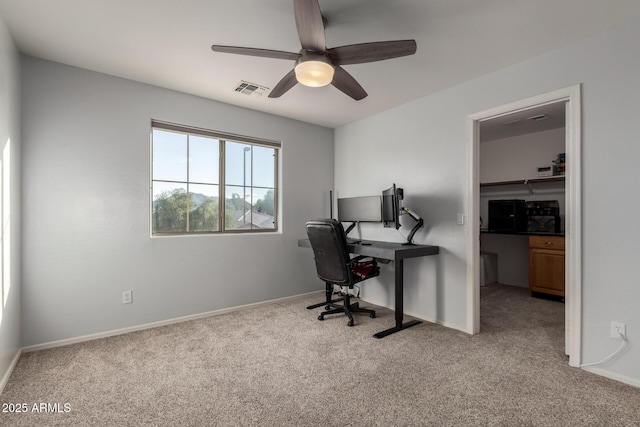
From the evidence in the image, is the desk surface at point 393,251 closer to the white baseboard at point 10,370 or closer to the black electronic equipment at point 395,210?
the black electronic equipment at point 395,210

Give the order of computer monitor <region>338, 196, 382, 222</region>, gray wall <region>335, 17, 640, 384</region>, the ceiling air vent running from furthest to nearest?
1. computer monitor <region>338, 196, 382, 222</region>
2. the ceiling air vent
3. gray wall <region>335, 17, 640, 384</region>

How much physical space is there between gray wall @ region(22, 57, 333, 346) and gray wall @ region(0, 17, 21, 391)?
142mm

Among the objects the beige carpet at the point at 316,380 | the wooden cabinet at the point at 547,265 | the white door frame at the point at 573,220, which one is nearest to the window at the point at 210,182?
the beige carpet at the point at 316,380

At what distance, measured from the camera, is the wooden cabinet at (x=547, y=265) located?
158 inches

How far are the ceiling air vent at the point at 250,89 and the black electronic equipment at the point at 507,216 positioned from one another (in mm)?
3902

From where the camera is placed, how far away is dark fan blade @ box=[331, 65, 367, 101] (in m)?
2.13

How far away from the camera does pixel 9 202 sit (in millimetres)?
2211

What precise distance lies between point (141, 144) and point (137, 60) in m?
0.79

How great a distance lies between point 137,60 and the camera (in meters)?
2.60

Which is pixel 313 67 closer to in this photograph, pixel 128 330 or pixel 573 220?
pixel 573 220

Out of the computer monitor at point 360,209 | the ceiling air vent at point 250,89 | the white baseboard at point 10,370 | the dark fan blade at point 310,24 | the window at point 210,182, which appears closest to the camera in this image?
the dark fan blade at point 310,24

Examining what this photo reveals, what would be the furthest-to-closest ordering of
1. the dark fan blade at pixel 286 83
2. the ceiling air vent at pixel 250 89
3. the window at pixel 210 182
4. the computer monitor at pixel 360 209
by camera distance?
the computer monitor at pixel 360 209, the window at pixel 210 182, the ceiling air vent at pixel 250 89, the dark fan blade at pixel 286 83

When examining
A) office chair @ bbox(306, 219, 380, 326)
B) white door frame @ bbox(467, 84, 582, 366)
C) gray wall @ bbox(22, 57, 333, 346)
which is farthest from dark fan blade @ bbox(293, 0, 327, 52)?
gray wall @ bbox(22, 57, 333, 346)

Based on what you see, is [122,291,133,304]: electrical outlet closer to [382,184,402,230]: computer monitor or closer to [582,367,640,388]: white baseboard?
[382,184,402,230]: computer monitor
